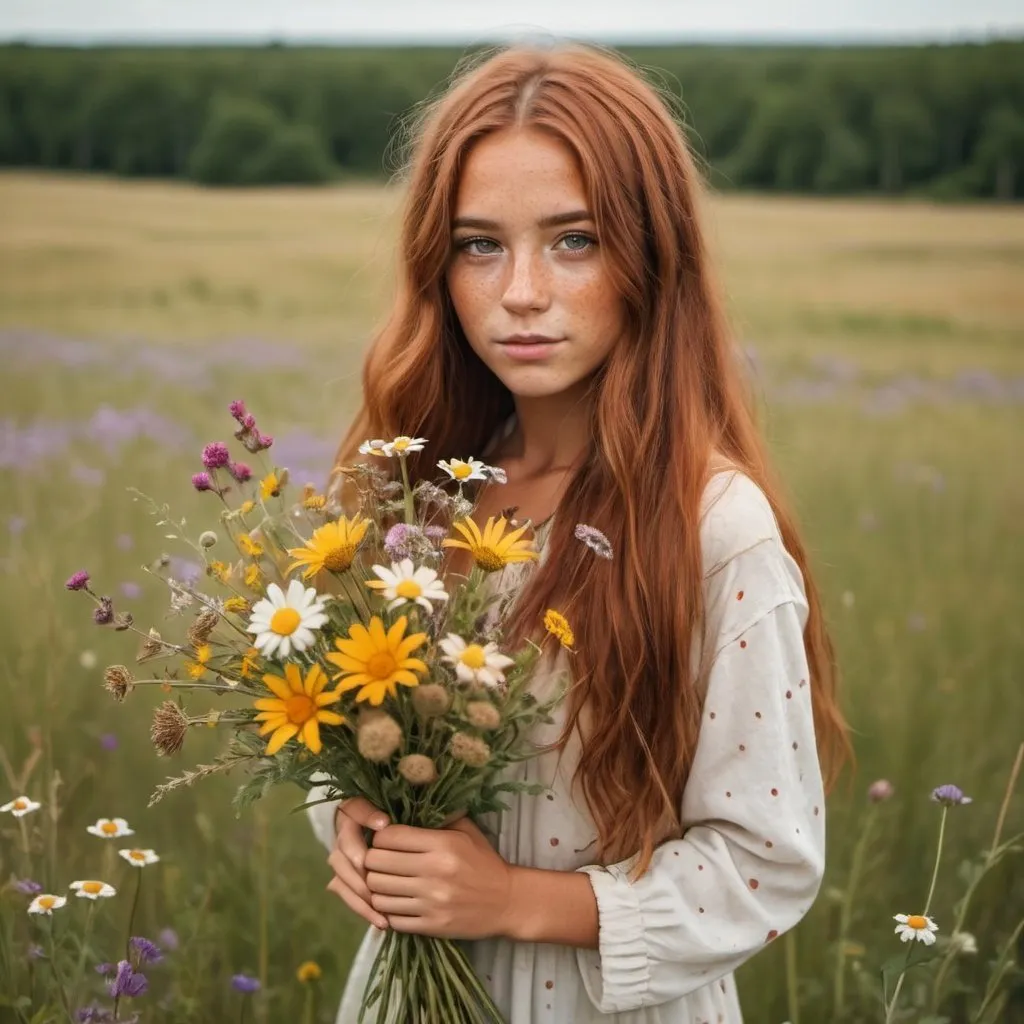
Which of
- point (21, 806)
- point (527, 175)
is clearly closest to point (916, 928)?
point (527, 175)

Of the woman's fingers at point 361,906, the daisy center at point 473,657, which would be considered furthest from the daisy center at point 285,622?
the woman's fingers at point 361,906

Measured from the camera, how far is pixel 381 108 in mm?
2031

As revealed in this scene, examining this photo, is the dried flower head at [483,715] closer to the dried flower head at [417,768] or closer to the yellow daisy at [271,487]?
the dried flower head at [417,768]

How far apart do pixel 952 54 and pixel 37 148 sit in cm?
153

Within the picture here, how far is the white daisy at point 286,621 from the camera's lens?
2.20ft

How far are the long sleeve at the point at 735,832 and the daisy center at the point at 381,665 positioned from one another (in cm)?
29

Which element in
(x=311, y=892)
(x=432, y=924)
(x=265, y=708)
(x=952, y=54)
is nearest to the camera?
(x=265, y=708)

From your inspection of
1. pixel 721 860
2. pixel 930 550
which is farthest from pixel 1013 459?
pixel 721 860

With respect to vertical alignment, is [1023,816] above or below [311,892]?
above

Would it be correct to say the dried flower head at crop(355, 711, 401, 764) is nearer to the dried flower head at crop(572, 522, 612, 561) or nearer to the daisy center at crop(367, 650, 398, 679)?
the daisy center at crop(367, 650, 398, 679)

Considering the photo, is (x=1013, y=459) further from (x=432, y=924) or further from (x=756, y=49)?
(x=432, y=924)

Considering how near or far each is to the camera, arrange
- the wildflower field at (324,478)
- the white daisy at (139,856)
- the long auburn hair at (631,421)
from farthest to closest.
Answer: the wildflower field at (324,478)
the white daisy at (139,856)
the long auburn hair at (631,421)

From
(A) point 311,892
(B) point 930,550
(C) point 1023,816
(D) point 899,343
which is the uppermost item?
(D) point 899,343

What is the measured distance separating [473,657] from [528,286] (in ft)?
1.19
